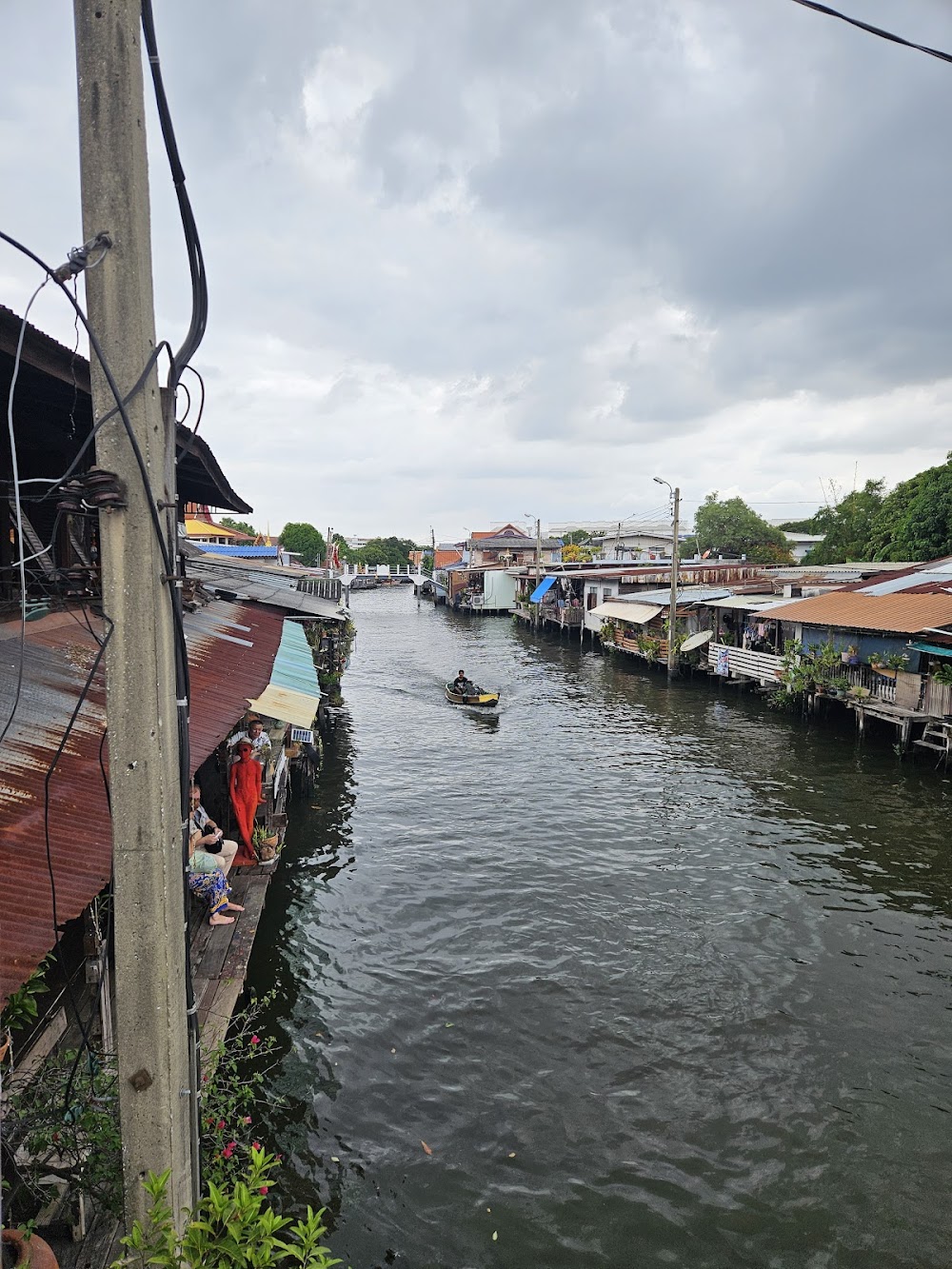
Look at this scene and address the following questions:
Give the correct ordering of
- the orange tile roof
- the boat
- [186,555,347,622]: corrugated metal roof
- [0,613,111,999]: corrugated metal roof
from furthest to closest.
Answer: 1. the boat
2. the orange tile roof
3. [186,555,347,622]: corrugated metal roof
4. [0,613,111,999]: corrugated metal roof

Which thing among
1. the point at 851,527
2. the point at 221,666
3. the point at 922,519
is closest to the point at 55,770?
the point at 221,666

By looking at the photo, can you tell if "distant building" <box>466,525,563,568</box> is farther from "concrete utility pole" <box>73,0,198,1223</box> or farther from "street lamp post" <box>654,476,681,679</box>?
"concrete utility pole" <box>73,0,198,1223</box>

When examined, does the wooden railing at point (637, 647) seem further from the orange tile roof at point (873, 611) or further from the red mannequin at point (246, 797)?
the red mannequin at point (246, 797)

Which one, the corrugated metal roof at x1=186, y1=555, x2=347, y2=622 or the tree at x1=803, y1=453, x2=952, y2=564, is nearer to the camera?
the corrugated metal roof at x1=186, y1=555, x2=347, y2=622

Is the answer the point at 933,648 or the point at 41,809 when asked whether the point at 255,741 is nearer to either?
the point at 41,809

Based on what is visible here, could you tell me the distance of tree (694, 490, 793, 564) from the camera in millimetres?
66000

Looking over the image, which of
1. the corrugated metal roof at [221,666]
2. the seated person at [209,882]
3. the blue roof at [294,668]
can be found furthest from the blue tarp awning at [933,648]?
the seated person at [209,882]

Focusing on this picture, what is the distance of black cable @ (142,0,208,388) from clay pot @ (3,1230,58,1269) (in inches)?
155

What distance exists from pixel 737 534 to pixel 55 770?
70.6m

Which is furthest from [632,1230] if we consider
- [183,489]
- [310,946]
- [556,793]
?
[183,489]

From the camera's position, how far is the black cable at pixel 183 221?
3219 mm

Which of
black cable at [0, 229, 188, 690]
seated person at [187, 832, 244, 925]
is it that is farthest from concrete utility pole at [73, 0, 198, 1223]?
seated person at [187, 832, 244, 925]

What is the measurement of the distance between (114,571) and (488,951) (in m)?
8.92

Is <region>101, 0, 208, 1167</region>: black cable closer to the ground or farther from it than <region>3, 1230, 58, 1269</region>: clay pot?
farther from it
